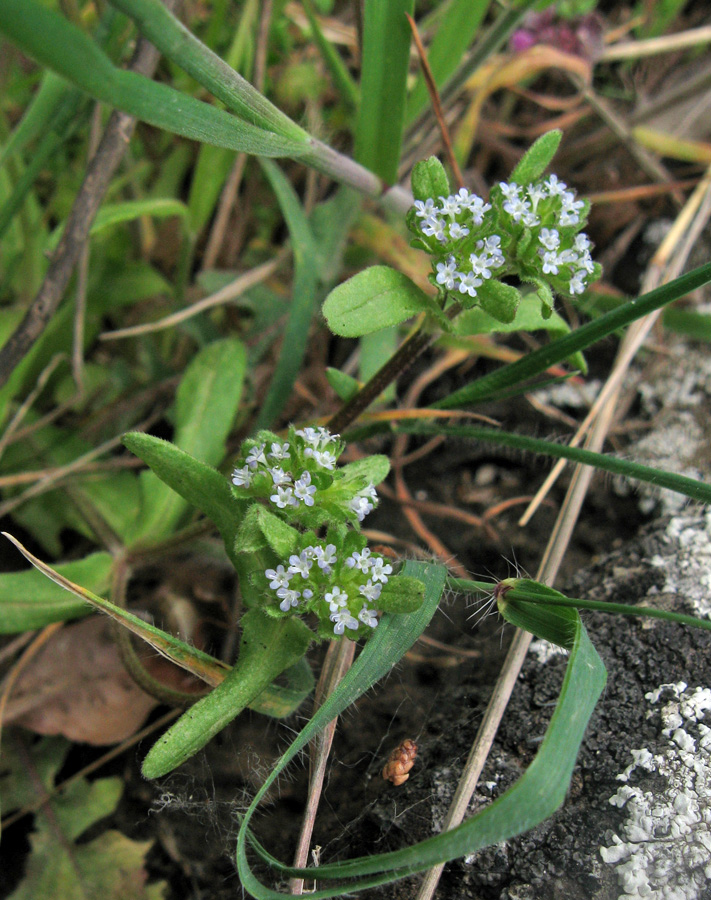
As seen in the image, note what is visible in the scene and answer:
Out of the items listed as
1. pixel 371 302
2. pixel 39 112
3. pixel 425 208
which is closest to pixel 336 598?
pixel 371 302

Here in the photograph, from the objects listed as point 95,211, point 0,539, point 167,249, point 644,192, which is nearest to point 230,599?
point 0,539

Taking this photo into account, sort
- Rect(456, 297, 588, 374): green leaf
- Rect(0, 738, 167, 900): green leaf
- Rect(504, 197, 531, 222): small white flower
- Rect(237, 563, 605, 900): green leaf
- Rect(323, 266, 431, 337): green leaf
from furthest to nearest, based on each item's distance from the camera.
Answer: Rect(0, 738, 167, 900): green leaf, Rect(456, 297, 588, 374): green leaf, Rect(504, 197, 531, 222): small white flower, Rect(323, 266, 431, 337): green leaf, Rect(237, 563, 605, 900): green leaf

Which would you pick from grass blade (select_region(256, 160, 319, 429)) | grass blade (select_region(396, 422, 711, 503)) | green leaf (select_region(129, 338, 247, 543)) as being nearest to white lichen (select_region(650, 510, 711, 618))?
grass blade (select_region(396, 422, 711, 503))

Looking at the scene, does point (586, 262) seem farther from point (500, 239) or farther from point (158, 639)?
point (158, 639)

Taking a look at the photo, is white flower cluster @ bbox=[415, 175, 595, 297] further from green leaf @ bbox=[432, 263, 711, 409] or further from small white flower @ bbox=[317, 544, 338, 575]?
small white flower @ bbox=[317, 544, 338, 575]

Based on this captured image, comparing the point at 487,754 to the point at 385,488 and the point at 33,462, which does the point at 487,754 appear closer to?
the point at 385,488

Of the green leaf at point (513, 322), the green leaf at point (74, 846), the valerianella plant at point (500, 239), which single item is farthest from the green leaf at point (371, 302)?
the green leaf at point (74, 846)
